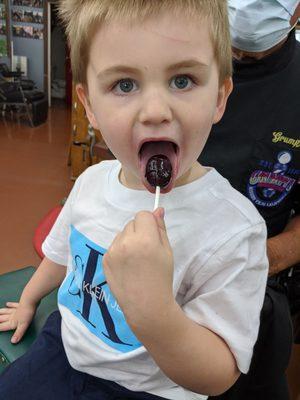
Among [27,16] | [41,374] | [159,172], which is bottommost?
[27,16]

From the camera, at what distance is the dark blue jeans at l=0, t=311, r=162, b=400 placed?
0.76 m

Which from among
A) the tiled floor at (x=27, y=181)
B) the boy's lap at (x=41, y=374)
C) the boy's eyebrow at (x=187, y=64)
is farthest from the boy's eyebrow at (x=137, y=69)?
the tiled floor at (x=27, y=181)

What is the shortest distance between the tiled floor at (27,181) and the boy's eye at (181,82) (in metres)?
1.91

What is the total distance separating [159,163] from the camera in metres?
0.55

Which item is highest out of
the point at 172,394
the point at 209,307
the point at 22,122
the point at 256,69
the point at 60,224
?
the point at 256,69

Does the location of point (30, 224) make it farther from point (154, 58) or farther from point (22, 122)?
point (22, 122)

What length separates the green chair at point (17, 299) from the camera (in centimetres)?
101

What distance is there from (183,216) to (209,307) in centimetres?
17

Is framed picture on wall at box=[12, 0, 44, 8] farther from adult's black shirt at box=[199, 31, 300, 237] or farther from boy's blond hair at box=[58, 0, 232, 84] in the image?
boy's blond hair at box=[58, 0, 232, 84]

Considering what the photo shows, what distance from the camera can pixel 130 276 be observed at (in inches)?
18.6

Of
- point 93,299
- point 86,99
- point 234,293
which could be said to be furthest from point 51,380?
point 86,99

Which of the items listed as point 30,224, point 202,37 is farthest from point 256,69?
point 30,224

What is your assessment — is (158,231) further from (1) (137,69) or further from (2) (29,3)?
(2) (29,3)

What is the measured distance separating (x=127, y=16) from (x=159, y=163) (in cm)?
22
